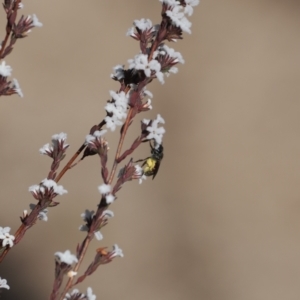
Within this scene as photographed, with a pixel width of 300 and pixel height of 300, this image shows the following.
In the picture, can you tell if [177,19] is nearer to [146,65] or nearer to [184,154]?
[146,65]

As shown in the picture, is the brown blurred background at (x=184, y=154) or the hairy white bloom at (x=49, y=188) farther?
the brown blurred background at (x=184, y=154)

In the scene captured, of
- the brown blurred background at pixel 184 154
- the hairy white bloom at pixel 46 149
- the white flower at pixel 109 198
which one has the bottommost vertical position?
the white flower at pixel 109 198

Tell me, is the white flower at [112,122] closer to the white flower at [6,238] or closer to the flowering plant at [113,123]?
the flowering plant at [113,123]

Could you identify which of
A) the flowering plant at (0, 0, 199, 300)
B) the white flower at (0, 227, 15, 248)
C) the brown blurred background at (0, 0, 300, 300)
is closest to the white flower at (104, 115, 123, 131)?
the flowering plant at (0, 0, 199, 300)

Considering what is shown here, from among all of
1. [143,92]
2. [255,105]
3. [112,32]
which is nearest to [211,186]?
[255,105]

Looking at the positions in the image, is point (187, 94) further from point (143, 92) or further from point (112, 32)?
point (143, 92)

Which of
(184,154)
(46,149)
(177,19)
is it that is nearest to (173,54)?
(177,19)

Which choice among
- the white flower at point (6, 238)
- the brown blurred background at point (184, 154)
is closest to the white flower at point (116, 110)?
the white flower at point (6, 238)

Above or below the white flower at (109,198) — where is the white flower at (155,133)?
above

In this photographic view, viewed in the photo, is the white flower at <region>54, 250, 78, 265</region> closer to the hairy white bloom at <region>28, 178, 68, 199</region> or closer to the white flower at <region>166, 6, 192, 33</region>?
the hairy white bloom at <region>28, 178, 68, 199</region>
